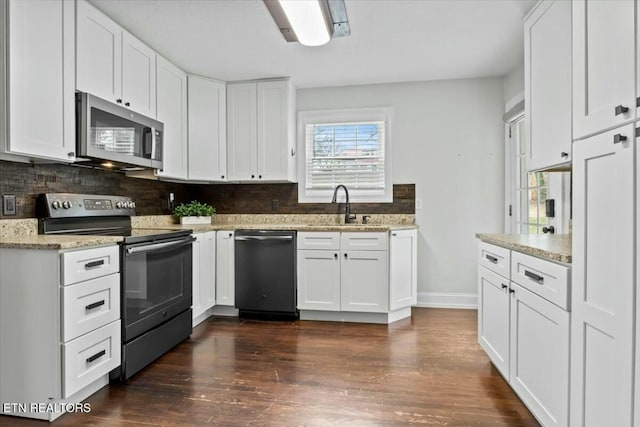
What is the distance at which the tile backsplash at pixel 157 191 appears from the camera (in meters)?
2.22

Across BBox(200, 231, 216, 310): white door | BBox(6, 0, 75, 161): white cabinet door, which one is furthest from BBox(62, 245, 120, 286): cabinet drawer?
BBox(200, 231, 216, 310): white door

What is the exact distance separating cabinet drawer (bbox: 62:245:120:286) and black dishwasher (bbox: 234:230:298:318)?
1416 millimetres

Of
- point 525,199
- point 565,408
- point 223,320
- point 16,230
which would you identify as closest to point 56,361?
point 16,230

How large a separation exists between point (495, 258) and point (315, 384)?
1.32 m

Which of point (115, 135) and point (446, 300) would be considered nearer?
point (115, 135)

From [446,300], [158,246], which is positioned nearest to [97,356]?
[158,246]

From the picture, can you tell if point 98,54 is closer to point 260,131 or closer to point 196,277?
point 260,131

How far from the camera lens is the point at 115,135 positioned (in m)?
2.53

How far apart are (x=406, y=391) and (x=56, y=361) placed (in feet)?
6.04

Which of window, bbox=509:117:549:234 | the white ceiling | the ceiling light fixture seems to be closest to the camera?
the ceiling light fixture

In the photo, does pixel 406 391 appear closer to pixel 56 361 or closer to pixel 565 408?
pixel 565 408

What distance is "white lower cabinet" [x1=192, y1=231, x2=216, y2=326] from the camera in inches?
124

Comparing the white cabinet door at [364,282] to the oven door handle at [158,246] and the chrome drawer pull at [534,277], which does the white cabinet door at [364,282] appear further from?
the chrome drawer pull at [534,277]

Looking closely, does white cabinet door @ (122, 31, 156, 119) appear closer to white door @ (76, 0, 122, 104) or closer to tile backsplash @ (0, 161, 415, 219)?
white door @ (76, 0, 122, 104)
